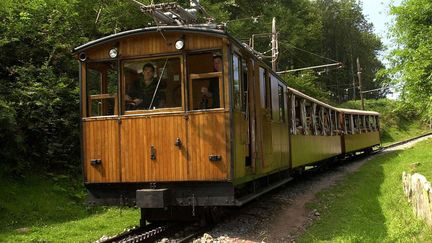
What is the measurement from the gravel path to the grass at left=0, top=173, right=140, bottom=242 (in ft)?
7.50

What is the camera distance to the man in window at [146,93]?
783 cm

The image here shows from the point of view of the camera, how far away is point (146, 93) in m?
7.90

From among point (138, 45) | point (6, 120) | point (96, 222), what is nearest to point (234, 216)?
point (96, 222)

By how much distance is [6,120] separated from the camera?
1069cm

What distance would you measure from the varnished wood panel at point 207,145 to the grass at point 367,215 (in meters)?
1.82

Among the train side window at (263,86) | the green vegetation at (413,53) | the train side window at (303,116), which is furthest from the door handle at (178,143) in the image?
the green vegetation at (413,53)

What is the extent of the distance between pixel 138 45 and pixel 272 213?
4425mm

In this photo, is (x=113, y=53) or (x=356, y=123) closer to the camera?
(x=113, y=53)

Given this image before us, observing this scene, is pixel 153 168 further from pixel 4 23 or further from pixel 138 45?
pixel 4 23

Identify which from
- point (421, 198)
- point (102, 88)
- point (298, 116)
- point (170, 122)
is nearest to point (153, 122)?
point (170, 122)

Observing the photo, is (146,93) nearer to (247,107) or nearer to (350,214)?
(247,107)

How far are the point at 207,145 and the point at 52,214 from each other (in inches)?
199

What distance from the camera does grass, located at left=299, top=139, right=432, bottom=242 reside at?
7.81m

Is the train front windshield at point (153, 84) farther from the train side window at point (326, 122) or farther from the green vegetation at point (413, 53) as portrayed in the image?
the train side window at point (326, 122)
